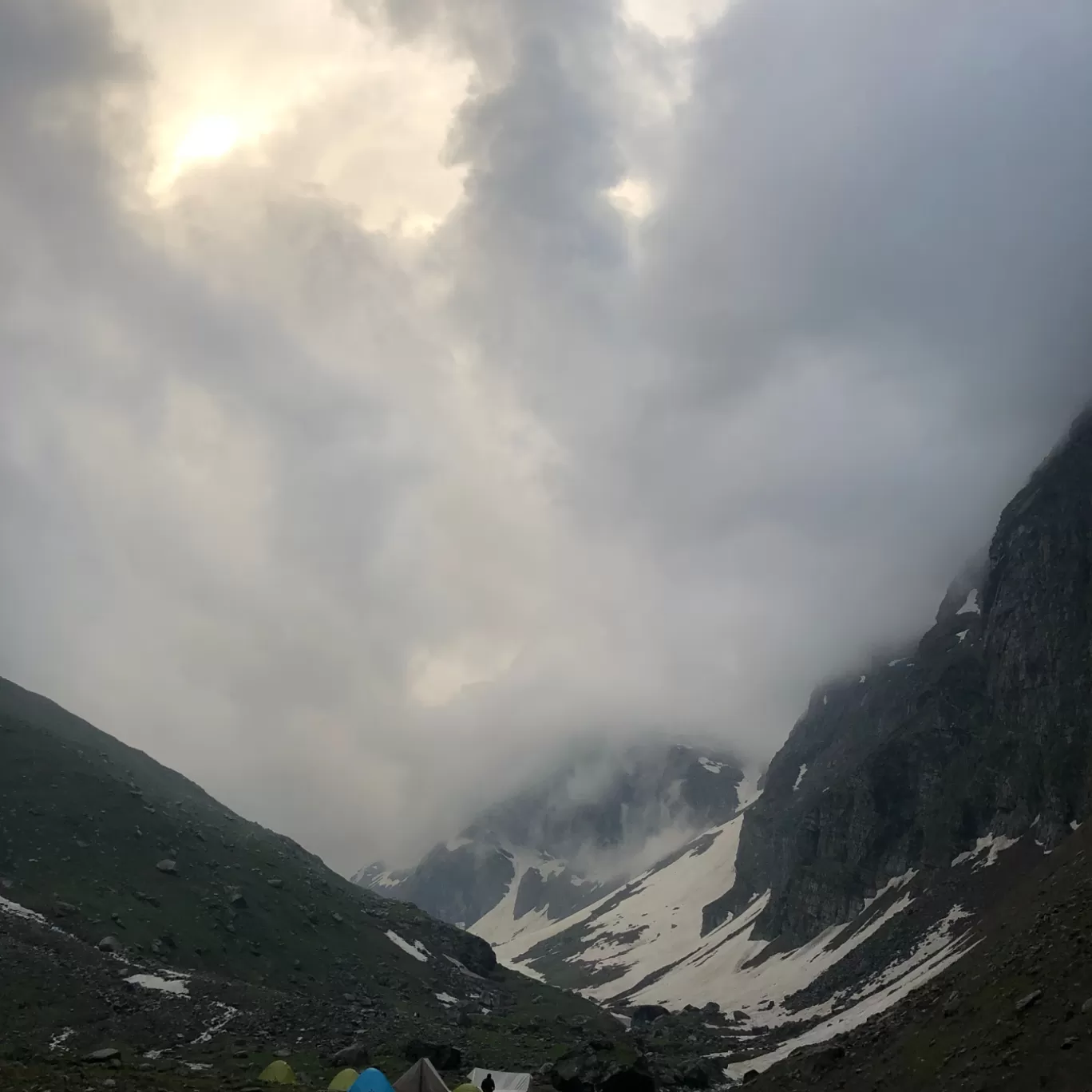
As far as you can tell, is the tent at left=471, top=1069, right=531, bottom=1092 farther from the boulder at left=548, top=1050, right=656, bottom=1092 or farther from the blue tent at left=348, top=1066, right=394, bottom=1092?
the blue tent at left=348, top=1066, right=394, bottom=1092

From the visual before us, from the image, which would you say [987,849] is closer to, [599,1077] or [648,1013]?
[648,1013]

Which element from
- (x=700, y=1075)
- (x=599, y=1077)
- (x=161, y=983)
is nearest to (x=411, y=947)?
(x=161, y=983)

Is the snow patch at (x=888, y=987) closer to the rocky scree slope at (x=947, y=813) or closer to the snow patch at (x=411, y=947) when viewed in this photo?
the rocky scree slope at (x=947, y=813)

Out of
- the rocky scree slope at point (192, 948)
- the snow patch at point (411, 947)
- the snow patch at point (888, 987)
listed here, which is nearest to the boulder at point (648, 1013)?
the rocky scree slope at point (192, 948)

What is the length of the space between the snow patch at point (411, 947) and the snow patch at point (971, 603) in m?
132

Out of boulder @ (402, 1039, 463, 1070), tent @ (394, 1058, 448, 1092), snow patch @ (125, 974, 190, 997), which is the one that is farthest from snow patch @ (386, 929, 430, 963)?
tent @ (394, 1058, 448, 1092)

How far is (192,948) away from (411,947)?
43584 mm

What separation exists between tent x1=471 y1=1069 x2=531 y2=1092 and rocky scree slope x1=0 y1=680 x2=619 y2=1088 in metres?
9.06

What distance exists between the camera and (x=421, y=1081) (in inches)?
1630

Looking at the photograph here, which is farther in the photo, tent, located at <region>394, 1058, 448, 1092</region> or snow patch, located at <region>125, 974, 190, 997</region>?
snow patch, located at <region>125, 974, 190, 997</region>

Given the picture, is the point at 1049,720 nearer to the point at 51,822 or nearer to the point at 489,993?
the point at 489,993

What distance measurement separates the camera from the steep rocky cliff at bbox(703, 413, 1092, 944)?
11031 cm

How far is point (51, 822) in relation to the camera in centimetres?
9444

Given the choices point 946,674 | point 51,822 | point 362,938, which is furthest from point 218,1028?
point 946,674
